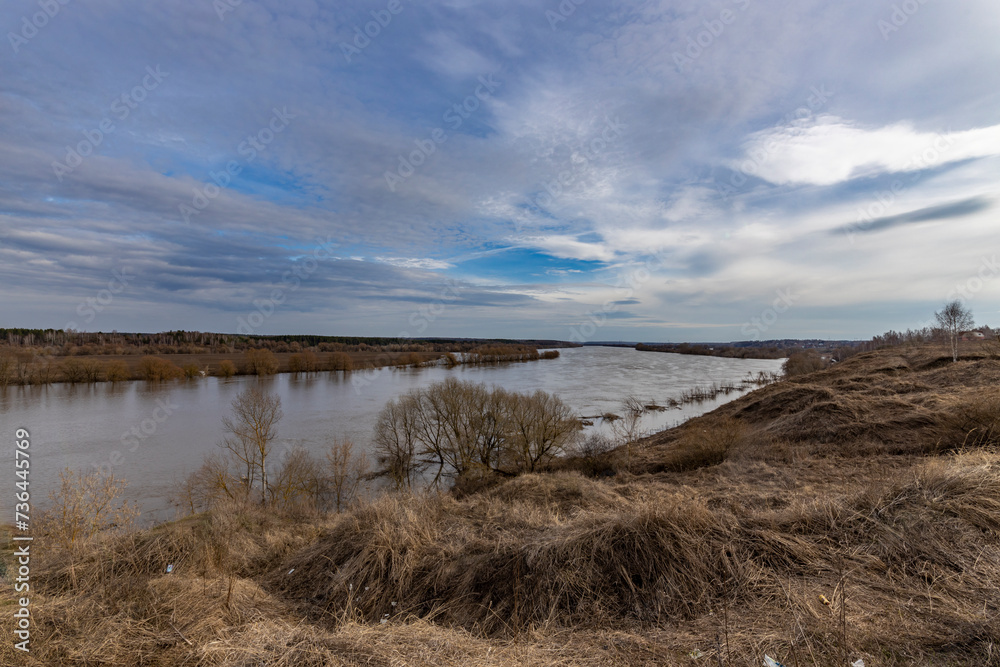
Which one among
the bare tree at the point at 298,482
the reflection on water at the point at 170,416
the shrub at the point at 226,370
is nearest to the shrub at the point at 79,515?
the reflection on water at the point at 170,416

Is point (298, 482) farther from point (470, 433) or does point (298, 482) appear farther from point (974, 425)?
point (974, 425)

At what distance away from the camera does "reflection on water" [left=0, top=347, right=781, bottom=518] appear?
21.0m

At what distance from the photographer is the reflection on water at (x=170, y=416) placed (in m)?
21.0

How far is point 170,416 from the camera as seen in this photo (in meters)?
31.3

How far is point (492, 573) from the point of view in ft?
14.6

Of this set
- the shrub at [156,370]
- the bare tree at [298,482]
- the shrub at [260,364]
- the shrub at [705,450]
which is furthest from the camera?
the shrub at [260,364]

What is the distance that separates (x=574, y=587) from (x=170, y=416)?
37.9m

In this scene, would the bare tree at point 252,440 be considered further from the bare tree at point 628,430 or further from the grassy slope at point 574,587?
the bare tree at point 628,430

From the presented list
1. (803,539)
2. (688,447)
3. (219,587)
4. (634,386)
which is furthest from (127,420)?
(634,386)

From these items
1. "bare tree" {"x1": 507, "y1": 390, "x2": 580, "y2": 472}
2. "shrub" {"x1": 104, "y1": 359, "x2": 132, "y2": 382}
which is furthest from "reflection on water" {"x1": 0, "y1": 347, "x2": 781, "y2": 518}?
"bare tree" {"x1": 507, "y1": 390, "x2": 580, "y2": 472}

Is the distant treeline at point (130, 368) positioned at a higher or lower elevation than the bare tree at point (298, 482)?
higher

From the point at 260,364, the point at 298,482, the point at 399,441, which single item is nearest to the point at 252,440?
the point at 298,482

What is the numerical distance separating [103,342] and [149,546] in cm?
12049

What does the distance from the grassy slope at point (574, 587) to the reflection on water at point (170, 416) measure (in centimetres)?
1647
